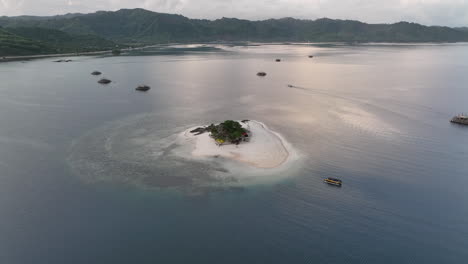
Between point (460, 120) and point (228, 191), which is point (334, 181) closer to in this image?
point (228, 191)

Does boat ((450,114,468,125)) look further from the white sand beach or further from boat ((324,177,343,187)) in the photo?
boat ((324,177,343,187))

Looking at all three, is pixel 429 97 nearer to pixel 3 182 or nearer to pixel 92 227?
pixel 92 227

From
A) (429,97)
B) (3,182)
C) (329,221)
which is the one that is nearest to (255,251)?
(329,221)

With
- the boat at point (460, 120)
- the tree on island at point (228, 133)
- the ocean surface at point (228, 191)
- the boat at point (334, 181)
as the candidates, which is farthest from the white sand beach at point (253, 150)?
the boat at point (460, 120)

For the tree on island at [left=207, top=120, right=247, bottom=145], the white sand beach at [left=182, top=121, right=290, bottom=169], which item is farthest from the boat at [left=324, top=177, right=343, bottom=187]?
the tree on island at [left=207, top=120, right=247, bottom=145]

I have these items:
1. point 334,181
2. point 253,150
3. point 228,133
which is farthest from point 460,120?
point 228,133

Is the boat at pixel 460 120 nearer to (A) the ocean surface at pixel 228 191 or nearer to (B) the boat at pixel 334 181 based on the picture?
(A) the ocean surface at pixel 228 191

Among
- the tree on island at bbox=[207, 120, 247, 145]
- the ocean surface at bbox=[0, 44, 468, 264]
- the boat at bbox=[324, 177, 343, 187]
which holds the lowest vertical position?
the ocean surface at bbox=[0, 44, 468, 264]
